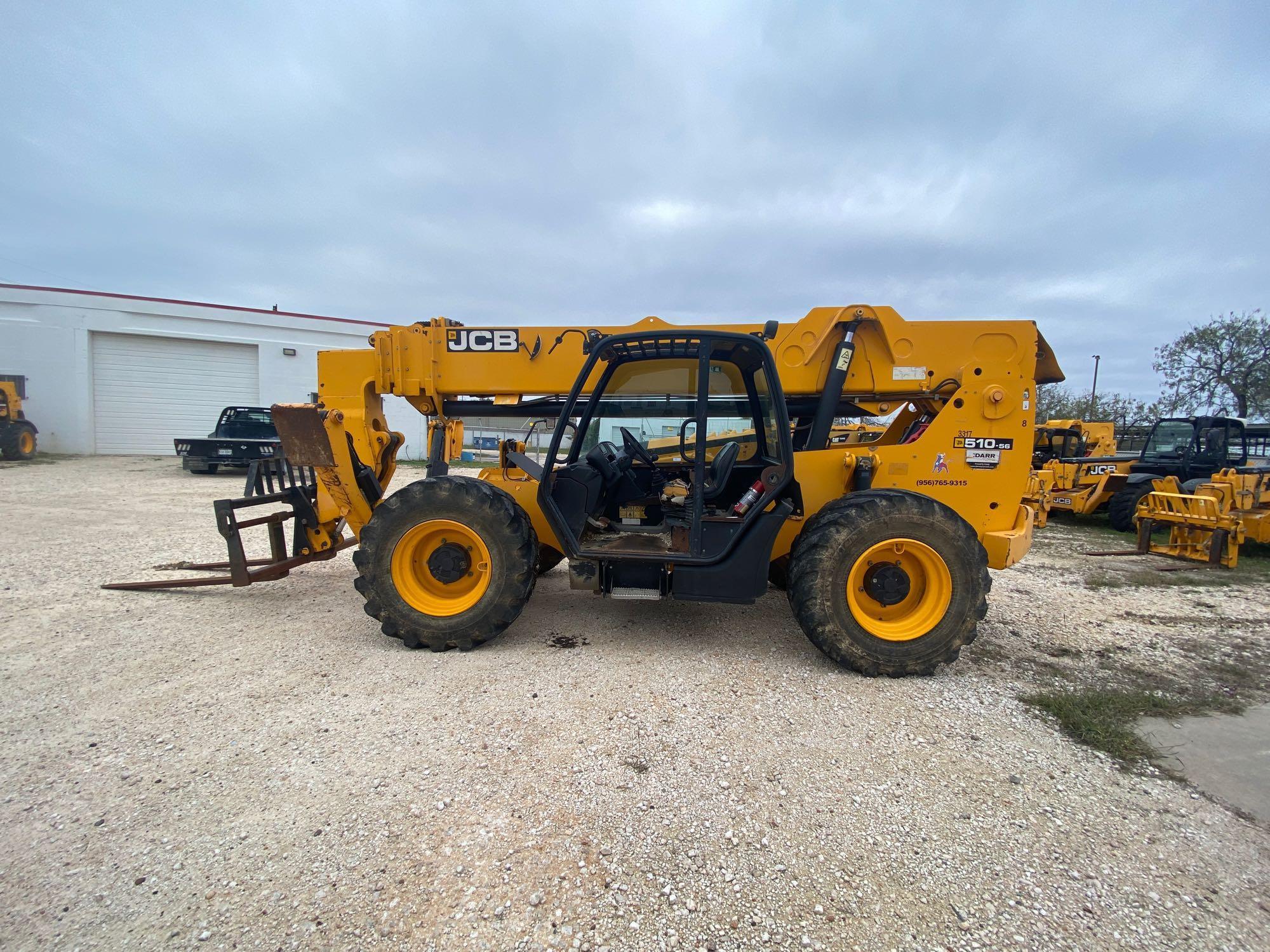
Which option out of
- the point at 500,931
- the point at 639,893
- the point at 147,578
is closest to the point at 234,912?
the point at 500,931

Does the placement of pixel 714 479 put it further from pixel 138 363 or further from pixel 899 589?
pixel 138 363

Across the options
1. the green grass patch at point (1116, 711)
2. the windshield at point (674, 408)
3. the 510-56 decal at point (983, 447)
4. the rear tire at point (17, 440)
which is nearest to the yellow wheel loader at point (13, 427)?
the rear tire at point (17, 440)

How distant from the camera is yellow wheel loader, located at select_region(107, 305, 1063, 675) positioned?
352 centimetres

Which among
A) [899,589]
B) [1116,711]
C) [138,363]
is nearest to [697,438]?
[899,589]

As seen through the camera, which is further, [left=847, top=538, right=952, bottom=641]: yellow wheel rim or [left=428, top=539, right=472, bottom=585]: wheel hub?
[left=428, top=539, right=472, bottom=585]: wheel hub

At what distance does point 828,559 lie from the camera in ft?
11.4

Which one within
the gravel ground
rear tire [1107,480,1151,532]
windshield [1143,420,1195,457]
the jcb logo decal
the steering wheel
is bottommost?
the gravel ground

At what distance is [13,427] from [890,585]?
77.9 ft

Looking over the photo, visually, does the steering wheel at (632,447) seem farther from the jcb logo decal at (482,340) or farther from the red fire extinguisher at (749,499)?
the red fire extinguisher at (749,499)

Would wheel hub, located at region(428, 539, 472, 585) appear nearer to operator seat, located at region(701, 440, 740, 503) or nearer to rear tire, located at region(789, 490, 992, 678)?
operator seat, located at region(701, 440, 740, 503)

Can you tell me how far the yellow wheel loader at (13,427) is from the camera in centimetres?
1648

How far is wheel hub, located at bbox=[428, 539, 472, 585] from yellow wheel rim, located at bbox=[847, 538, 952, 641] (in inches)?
102

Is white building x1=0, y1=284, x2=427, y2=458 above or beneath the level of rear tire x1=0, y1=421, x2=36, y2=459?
above

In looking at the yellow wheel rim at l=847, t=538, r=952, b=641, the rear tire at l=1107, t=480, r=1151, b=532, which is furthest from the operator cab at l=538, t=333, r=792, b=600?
the rear tire at l=1107, t=480, r=1151, b=532
